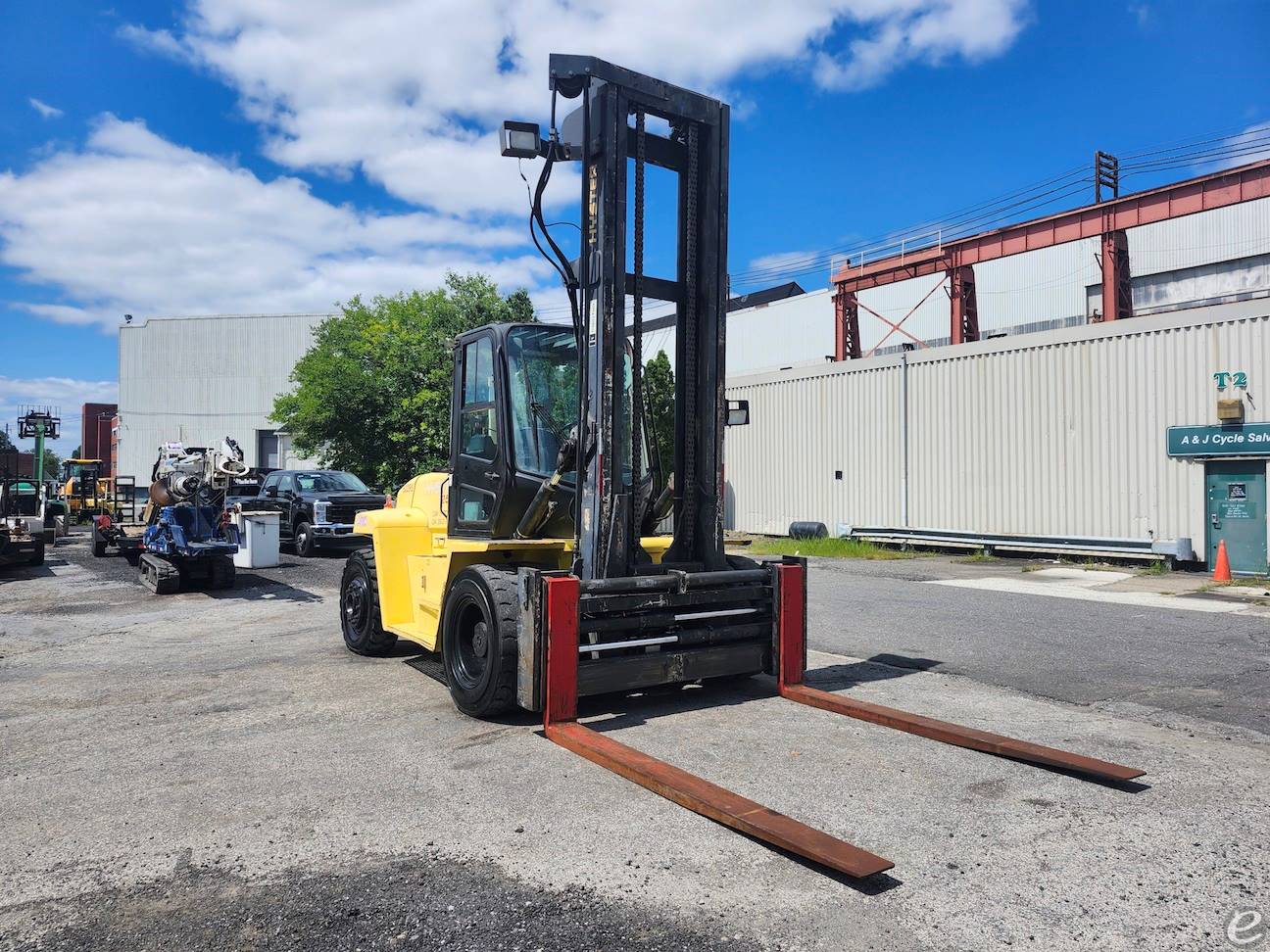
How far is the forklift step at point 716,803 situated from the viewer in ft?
12.0

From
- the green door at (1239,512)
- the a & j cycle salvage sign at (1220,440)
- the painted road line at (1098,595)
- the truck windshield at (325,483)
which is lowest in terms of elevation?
the painted road line at (1098,595)

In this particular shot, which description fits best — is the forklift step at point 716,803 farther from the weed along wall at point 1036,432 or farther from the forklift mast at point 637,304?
the weed along wall at point 1036,432

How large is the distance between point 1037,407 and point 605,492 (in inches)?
→ 662

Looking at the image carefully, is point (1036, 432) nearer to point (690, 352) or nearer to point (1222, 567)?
point (1222, 567)

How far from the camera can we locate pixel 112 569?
18.3 m

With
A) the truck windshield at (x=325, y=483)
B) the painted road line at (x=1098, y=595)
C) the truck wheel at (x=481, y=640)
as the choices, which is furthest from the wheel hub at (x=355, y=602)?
the truck windshield at (x=325, y=483)

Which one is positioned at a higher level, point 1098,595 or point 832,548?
point 832,548

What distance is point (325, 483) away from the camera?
2258 centimetres

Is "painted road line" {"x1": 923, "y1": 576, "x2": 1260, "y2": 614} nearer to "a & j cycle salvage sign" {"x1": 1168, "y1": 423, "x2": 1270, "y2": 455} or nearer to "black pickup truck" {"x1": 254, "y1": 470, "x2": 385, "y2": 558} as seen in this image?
"a & j cycle salvage sign" {"x1": 1168, "y1": 423, "x2": 1270, "y2": 455}

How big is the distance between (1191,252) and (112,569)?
34123 mm

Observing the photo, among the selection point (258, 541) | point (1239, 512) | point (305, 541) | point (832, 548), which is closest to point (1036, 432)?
point (1239, 512)

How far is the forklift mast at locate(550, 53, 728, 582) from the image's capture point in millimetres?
6012

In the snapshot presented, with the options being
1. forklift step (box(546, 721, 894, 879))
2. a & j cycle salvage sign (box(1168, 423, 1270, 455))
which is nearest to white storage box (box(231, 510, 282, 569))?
forklift step (box(546, 721, 894, 879))

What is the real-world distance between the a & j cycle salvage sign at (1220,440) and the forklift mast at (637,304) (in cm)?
1442
